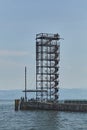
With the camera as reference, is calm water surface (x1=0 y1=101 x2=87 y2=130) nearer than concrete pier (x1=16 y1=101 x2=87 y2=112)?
Yes

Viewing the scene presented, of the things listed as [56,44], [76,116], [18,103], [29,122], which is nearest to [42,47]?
[56,44]

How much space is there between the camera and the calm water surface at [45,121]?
290 feet

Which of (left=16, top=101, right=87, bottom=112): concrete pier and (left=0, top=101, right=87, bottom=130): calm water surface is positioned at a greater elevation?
(left=16, top=101, right=87, bottom=112): concrete pier

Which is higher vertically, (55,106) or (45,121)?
(55,106)

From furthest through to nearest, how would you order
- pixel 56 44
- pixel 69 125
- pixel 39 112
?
pixel 56 44
pixel 39 112
pixel 69 125

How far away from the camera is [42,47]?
411 ft

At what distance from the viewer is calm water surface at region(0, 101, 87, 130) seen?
88500 mm

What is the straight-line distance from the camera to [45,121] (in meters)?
98.6

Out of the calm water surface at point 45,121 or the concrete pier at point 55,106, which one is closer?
the calm water surface at point 45,121

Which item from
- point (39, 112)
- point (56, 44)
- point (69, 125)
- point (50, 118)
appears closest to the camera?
point (69, 125)

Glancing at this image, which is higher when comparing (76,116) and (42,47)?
(42,47)

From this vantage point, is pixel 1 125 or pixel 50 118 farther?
pixel 50 118

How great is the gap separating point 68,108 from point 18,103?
1055 cm

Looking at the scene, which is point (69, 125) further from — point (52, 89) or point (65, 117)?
point (52, 89)
